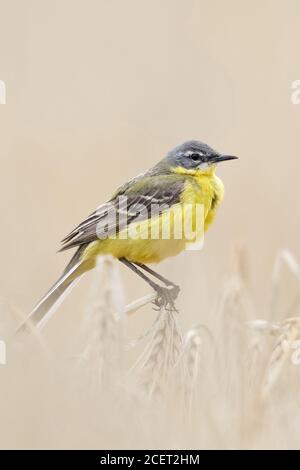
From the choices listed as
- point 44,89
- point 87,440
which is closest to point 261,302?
point 44,89

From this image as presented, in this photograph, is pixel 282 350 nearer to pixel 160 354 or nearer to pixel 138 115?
pixel 160 354

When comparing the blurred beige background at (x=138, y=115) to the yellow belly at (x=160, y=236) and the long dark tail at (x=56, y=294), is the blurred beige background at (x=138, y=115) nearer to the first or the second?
the yellow belly at (x=160, y=236)

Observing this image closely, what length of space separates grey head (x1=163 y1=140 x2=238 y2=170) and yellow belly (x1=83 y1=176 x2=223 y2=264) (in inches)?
16.5

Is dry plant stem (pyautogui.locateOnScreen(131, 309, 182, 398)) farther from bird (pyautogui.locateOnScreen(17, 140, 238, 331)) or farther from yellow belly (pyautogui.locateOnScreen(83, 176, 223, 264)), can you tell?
yellow belly (pyautogui.locateOnScreen(83, 176, 223, 264))

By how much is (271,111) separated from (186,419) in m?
5.77

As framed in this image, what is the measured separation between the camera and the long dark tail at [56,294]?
15.3 ft

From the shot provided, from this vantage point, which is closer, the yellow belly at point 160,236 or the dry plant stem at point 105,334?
the dry plant stem at point 105,334

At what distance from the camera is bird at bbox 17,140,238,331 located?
5.20 metres

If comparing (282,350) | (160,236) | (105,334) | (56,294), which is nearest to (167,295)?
(160,236)

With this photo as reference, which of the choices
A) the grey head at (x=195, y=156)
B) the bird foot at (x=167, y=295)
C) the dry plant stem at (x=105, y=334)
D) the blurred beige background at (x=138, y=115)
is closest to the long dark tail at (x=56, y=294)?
the bird foot at (x=167, y=295)

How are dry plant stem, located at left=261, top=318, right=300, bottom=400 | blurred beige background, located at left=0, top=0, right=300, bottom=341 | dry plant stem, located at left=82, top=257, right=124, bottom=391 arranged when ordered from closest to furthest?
1. dry plant stem, located at left=82, top=257, right=124, bottom=391
2. dry plant stem, located at left=261, top=318, right=300, bottom=400
3. blurred beige background, located at left=0, top=0, right=300, bottom=341

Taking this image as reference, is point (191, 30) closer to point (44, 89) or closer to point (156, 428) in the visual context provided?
point (44, 89)

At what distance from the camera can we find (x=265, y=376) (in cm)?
335

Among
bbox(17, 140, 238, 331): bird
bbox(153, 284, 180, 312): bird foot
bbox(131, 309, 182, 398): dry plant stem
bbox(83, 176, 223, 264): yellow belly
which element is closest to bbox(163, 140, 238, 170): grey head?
bbox(17, 140, 238, 331): bird
